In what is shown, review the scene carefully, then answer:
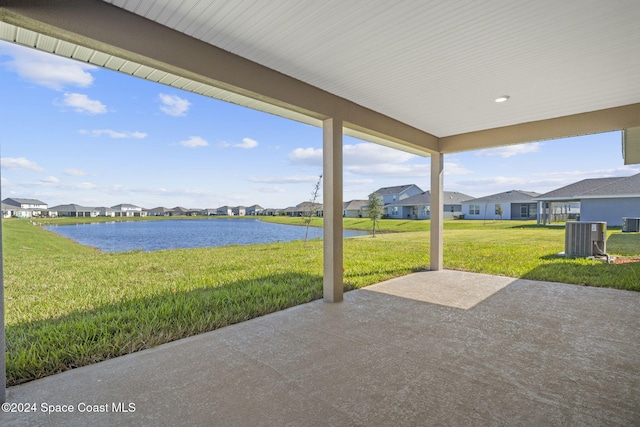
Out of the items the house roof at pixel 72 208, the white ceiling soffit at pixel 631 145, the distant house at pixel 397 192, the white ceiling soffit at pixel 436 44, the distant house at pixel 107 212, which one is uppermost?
the distant house at pixel 397 192

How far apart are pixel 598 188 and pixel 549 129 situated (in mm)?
10398

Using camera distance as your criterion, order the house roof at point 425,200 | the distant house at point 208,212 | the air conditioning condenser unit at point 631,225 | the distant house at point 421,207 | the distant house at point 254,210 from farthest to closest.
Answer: the distant house at point 254,210 < the house roof at point 425,200 < the distant house at point 421,207 < the distant house at point 208,212 < the air conditioning condenser unit at point 631,225

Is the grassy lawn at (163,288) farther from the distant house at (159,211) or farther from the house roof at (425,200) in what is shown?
the distant house at (159,211)

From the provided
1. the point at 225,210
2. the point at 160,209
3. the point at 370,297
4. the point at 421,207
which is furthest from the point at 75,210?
the point at 370,297

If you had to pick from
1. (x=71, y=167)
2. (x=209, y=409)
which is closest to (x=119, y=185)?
(x=71, y=167)

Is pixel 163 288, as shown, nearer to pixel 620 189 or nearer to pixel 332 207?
pixel 332 207

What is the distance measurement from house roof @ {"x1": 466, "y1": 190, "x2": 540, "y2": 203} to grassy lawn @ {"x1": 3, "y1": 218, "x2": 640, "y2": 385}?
33.9 feet

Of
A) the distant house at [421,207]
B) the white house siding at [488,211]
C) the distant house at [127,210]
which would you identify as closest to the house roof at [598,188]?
the white house siding at [488,211]

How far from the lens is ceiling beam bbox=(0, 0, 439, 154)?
210cm

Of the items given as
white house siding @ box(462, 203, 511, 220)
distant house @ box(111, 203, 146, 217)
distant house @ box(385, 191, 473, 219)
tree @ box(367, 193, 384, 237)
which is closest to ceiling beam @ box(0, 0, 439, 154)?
tree @ box(367, 193, 384, 237)

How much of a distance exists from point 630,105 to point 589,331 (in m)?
3.40

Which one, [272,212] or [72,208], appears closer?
[272,212]

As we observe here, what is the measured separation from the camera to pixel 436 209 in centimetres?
656

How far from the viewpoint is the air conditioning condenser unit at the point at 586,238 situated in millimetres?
7387
